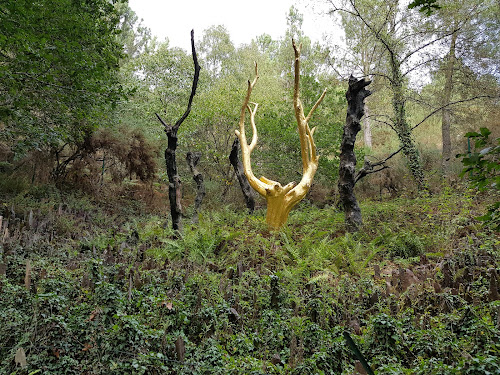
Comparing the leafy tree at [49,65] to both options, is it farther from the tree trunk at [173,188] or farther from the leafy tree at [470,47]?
the leafy tree at [470,47]

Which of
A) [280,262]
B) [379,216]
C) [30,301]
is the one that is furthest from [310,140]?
[30,301]

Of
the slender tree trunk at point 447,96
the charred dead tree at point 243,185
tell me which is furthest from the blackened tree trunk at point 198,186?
the slender tree trunk at point 447,96

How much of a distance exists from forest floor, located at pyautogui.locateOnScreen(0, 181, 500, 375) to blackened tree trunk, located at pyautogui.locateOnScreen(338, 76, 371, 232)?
1.24 metres

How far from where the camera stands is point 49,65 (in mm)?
5605

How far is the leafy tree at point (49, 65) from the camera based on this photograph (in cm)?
523

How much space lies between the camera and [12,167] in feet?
27.5

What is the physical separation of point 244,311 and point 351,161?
4347 millimetres

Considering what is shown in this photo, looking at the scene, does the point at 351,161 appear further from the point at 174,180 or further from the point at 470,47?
the point at 470,47

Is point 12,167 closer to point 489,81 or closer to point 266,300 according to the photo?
point 266,300

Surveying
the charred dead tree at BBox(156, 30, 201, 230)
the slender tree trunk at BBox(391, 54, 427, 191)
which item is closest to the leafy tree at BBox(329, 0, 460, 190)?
the slender tree trunk at BBox(391, 54, 427, 191)

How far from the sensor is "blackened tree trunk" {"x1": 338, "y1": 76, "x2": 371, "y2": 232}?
→ 637cm

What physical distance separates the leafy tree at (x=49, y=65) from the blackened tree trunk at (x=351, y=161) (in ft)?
14.6

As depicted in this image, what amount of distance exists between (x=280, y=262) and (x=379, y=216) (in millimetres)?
3515

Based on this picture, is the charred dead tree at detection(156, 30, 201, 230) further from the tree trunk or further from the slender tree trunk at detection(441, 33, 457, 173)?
the slender tree trunk at detection(441, 33, 457, 173)
